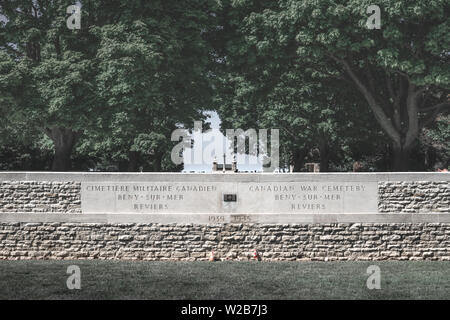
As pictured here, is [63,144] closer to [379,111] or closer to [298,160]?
[379,111]

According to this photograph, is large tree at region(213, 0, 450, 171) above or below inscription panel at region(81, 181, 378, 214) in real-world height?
above

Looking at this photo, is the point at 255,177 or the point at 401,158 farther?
the point at 401,158

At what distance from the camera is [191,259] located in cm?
1778

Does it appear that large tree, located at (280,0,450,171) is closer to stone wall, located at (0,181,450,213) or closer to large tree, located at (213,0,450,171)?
large tree, located at (213,0,450,171)

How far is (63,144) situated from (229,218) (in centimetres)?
1577

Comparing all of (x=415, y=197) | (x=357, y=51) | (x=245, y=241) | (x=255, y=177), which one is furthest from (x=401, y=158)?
(x=245, y=241)

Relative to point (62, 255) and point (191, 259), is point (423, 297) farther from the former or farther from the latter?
point (62, 255)

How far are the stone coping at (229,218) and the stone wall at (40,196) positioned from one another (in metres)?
0.24

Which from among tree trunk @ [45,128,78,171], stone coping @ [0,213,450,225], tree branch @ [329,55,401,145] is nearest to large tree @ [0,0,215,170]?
tree trunk @ [45,128,78,171]

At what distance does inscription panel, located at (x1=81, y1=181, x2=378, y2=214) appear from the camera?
17828mm

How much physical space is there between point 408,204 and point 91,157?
30364mm

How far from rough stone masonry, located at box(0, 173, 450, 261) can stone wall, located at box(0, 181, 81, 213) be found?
0.05 m

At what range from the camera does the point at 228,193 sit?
1794 centimetres

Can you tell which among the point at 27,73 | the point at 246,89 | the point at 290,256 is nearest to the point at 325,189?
the point at 290,256
